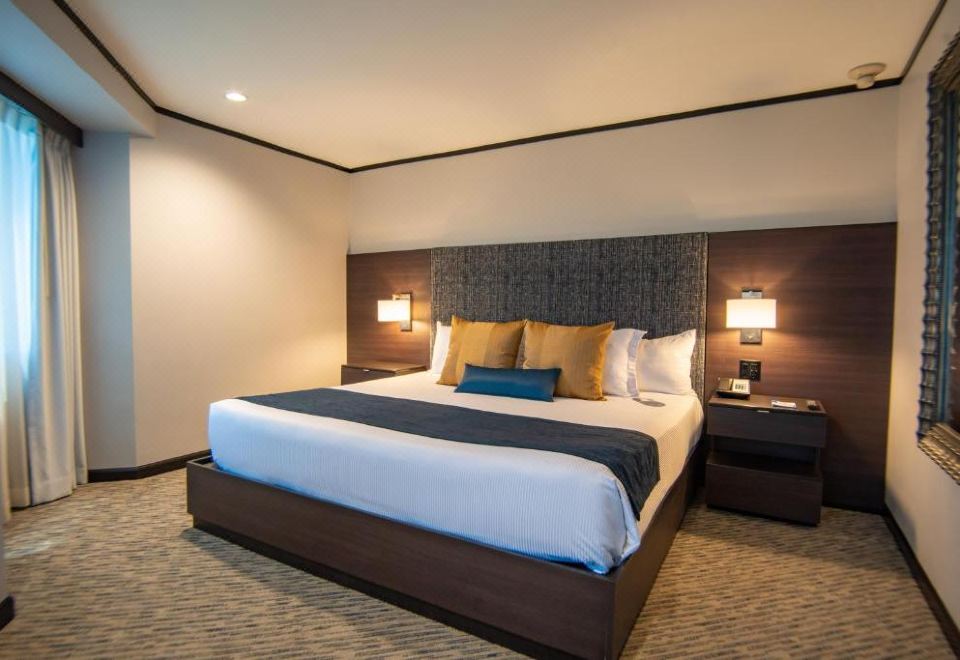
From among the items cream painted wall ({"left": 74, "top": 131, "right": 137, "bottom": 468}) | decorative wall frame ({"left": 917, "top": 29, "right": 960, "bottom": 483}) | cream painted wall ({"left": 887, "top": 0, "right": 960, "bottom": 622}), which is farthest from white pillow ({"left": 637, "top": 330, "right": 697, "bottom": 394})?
cream painted wall ({"left": 74, "top": 131, "right": 137, "bottom": 468})

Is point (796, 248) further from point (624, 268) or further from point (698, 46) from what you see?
point (698, 46)

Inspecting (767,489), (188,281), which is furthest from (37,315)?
(767,489)

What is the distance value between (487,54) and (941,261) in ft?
7.70

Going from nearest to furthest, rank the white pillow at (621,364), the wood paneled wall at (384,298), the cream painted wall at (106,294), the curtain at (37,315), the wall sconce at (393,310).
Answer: the curtain at (37,315) → the white pillow at (621,364) → the cream painted wall at (106,294) → the wall sconce at (393,310) → the wood paneled wall at (384,298)

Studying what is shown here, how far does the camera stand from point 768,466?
3.09 meters

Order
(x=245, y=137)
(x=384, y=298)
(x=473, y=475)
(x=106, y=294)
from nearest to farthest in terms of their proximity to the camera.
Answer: (x=473, y=475), (x=106, y=294), (x=245, y=137), (x=384, y=298)

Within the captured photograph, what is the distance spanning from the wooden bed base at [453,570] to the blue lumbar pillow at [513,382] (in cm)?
92

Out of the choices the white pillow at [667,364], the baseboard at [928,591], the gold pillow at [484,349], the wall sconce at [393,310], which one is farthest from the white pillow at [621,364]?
the wall sconce at [393,310]

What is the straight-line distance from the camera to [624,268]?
376 cm

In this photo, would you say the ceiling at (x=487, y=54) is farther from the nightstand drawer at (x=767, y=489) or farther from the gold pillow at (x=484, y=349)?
the nightstand drawer at (x=767, y=489)

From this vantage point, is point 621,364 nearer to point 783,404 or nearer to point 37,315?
point 783,404

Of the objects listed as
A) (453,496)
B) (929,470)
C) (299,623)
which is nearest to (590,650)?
(453,496)

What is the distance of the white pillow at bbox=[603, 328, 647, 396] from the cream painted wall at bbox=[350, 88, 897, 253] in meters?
0.85

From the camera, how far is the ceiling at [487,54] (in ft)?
7.88
